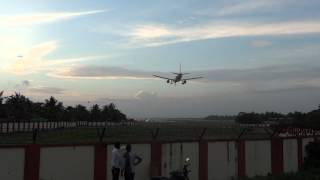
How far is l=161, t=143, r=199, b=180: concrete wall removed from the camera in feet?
69.1

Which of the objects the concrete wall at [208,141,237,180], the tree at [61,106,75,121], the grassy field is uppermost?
the tree at [61,106,75,121]

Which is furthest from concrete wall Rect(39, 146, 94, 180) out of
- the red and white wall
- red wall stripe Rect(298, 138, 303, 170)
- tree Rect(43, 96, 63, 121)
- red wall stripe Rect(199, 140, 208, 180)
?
tree Rect(43, 96, 63, 121)

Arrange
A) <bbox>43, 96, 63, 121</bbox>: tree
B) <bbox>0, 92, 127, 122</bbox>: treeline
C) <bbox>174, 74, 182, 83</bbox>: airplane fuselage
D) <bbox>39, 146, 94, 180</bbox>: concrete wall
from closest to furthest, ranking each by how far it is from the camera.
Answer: <bbox>39, 146, 94, 180</bbox>: concrete wall < <bbox>174, 74, 182, 83</bbox>: airplane fuselage < <bbox>0, 92, 127, 122</bbox>: treeline < <bbox>43, 96, 63, 121</bbox>: tree

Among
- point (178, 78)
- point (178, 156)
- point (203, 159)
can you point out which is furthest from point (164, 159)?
point (178, 78)

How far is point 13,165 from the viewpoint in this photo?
16.4m

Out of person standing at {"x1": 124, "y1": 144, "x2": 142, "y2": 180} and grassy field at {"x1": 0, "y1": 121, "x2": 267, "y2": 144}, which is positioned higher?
grassy field at {"x1": 0, "y1": 121, "x2": 267, "y2": 144}

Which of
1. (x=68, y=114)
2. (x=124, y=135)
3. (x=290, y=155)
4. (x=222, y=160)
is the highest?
(x=68, y=114)

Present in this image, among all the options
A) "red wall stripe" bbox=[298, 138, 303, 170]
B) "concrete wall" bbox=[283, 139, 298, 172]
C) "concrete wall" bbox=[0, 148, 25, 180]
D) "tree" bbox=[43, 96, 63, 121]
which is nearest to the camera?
"concrete wall" bbox=[0, 148, 25, 180]

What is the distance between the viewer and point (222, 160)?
2347cm

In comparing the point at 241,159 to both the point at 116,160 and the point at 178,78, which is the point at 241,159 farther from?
the point at 178,78

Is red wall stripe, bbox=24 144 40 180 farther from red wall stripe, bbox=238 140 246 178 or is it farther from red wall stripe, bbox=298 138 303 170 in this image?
red wall stripe, bbox=298 138 303 170

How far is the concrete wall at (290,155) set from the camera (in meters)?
27.9

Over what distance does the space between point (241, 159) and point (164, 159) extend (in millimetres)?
4700

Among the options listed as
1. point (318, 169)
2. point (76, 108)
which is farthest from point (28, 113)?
point (318, 169)
